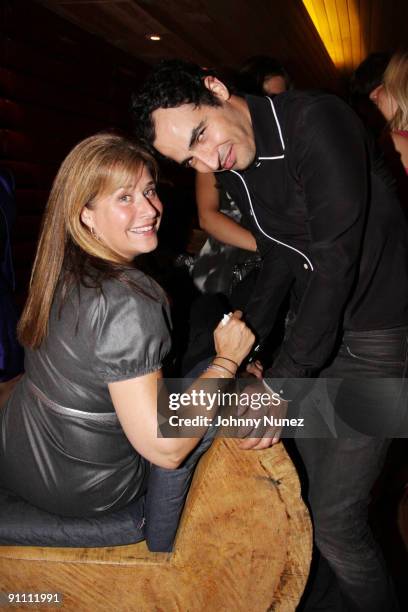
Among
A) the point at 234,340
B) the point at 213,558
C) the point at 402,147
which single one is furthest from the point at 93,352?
the point at 402,147

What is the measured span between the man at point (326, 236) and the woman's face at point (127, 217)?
133 mm

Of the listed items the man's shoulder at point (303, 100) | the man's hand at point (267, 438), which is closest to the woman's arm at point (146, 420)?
the man's hand at point (267, 438)

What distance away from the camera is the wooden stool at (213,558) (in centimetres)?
111

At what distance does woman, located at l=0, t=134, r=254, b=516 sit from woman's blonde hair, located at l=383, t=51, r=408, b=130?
0.85 meters

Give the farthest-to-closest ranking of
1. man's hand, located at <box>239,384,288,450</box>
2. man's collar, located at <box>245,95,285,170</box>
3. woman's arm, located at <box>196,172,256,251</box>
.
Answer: woman's arm, located at <box>196,172,256,251</box>
man's collar, located at <box>245,95,285,170</box>
man's hand, located at <box>239,384,288,450</box>

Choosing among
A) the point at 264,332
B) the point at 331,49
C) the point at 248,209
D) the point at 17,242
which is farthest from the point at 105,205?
the point at 331,49

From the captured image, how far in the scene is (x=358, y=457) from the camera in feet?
4.41

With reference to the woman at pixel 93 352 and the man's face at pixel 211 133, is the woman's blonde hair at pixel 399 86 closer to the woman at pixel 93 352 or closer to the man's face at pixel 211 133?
the man's face at pixel 211 133

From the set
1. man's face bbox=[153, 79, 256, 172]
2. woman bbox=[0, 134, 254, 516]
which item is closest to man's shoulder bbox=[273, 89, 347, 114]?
man's face bbox=[153, 79, 256, 172]

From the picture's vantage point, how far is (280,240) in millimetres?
1385

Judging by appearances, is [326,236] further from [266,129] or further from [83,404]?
[83,404]

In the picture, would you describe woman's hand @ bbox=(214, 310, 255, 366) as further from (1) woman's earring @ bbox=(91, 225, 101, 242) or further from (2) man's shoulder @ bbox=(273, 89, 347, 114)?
(2) man's shoulder @ bbox=(273, 89, 347, 114)

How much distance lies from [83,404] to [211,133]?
75 cm

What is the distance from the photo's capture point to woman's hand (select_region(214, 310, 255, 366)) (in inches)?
48.9
